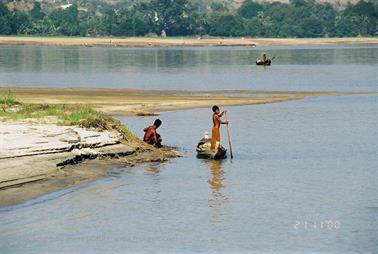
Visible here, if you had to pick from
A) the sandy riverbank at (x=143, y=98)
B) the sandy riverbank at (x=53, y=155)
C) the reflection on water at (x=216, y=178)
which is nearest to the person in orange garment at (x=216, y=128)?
the reflection on water at (x=216, y=178)

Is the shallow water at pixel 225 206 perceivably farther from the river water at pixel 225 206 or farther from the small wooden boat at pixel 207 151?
the small wooden boat at pixel 207 151

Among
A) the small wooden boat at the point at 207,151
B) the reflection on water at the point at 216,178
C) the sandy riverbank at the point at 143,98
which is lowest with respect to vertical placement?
the sandy riverbank at the point at 143,98

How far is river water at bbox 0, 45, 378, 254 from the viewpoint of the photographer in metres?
27.2

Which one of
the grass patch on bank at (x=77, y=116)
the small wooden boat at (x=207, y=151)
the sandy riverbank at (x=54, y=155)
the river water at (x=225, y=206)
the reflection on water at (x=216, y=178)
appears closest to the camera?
the river water at (x=225, y=206)

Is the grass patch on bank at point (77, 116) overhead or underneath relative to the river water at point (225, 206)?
overhead

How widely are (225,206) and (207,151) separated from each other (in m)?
8.29

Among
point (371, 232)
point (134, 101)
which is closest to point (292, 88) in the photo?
point (134, 101)

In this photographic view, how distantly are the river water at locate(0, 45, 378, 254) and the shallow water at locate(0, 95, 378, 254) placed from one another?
3cm

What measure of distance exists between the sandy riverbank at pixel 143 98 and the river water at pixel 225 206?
11996 millimetres

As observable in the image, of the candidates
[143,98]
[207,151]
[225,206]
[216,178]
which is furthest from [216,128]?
[143,98]

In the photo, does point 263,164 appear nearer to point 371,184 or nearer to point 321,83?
point 371,184

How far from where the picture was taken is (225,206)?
32.1 meters

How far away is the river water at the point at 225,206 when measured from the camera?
2723cm

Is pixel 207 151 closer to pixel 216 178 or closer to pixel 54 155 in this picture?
pixel 216 178
